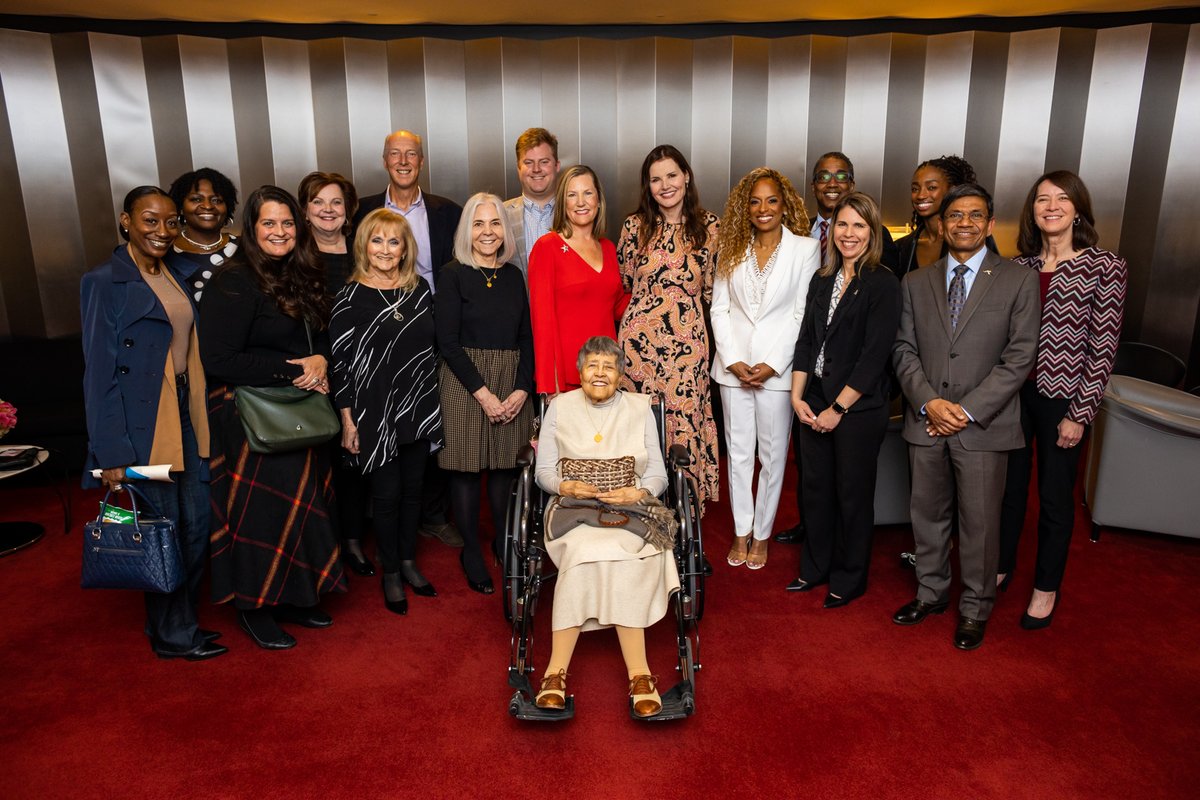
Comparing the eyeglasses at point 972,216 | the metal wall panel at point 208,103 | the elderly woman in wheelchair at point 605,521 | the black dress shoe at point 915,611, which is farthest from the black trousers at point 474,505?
the metal wall panel at point 208,103

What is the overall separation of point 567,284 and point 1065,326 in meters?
2.01

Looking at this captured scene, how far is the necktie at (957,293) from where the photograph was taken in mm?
3070

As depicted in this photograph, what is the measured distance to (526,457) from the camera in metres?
3.09

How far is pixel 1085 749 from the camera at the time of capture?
255 centimetres

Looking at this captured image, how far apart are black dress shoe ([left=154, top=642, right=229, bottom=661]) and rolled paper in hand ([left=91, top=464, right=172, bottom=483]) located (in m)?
0.74

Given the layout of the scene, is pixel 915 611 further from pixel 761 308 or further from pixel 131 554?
pixel 131 554

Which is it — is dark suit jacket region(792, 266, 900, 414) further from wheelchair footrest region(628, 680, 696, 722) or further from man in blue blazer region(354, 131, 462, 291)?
man in blue blazer region(354, 131, 462, 291)

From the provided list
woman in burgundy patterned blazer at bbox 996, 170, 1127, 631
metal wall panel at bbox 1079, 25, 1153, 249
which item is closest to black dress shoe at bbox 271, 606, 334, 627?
woman in burgundy patterned blazer at bbox 996, 170, 1127, 631

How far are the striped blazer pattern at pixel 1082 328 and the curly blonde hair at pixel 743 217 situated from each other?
1091 millimetres

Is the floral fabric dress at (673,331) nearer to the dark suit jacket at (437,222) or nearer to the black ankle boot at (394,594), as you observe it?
the dark suit jacket at (437,222)

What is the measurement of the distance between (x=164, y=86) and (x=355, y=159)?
1395 mm

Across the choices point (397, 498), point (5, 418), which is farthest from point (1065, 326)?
point (5, 418)

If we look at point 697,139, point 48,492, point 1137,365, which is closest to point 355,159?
point 697,139

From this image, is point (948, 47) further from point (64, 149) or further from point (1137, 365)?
point (64, 149)
